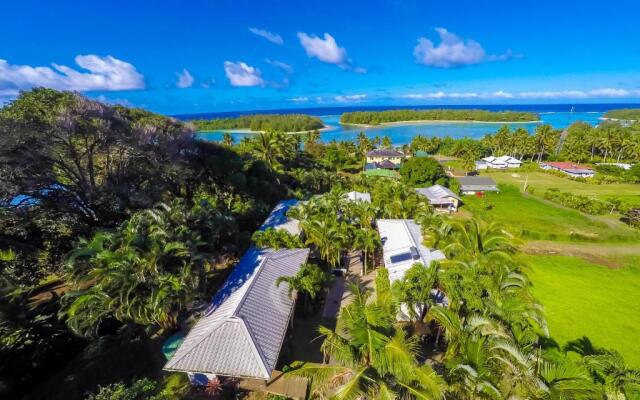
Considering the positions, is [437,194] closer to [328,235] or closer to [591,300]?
[591,300]

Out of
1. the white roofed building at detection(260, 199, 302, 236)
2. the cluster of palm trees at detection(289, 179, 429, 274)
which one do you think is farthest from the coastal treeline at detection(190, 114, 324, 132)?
the white roofed building at detection(260, 199, 302, 236)

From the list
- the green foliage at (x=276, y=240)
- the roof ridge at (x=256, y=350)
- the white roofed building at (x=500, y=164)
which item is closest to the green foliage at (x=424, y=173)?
the white roofed building at (x=500, y=164)

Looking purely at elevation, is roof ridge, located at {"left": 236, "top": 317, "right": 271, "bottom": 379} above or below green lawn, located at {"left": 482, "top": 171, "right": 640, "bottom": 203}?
above

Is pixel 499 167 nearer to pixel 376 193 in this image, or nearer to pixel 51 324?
pixel 376 193

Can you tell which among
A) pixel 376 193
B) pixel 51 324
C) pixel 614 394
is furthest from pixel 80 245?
pixel 376 193

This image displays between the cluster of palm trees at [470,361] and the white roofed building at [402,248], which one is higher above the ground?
the cluster of palm trees at [470,361]

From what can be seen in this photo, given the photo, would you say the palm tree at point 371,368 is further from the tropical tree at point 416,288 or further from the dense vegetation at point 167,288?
the tropical tree at point 416,288

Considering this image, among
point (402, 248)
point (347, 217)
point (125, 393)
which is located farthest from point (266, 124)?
point (125, 393)

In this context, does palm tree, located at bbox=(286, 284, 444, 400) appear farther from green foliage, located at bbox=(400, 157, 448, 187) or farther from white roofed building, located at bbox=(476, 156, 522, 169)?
white roofed building, located at bbox=(476, 156, 522, 169)
